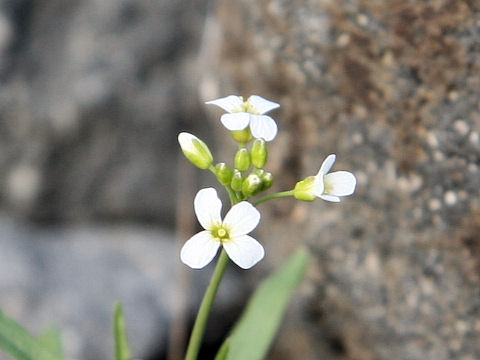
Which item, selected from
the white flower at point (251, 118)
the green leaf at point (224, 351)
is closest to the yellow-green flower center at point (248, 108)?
the white flower at point (251, 118)

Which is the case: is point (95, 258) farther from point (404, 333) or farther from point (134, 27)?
point (404, 333)

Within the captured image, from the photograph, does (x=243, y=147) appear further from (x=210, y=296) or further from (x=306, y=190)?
(x=210, y=296)

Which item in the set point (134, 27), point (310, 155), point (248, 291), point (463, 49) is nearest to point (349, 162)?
point (310, 155)

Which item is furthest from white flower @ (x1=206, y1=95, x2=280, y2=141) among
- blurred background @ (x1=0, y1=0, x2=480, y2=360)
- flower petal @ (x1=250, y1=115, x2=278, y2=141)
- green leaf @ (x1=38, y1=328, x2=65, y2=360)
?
green leaf @ (x1=38, y1=328, x2=65, y2=360)

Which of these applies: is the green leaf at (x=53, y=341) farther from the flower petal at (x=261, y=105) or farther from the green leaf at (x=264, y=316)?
the flower petal at (x=261, y=105)

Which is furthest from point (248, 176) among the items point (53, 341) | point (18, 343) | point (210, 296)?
point (53, 341)
